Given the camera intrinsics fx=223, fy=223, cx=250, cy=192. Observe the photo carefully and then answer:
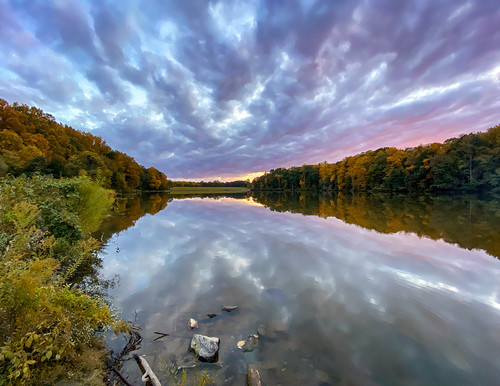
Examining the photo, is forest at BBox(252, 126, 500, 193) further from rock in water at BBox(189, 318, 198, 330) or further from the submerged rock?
rock in water at BBox(189, 318, 198, 330)

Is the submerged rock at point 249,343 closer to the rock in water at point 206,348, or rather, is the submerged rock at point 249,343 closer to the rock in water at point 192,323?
the rock in water at point 206,348

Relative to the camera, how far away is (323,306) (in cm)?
616

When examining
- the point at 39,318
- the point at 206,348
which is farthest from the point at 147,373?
the point at 39,318

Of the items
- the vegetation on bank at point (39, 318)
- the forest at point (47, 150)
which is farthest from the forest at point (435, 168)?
the forest at point (47, 150)

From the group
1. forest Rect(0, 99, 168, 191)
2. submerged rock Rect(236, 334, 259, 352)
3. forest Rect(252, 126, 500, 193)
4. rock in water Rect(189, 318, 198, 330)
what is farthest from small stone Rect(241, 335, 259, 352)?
forest Rect(252, 126, 500, 193)

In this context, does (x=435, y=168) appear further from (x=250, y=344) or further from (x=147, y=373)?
(x=147, y=373)

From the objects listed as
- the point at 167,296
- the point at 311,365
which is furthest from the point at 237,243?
the point at 311,365

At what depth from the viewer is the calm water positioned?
4066mm

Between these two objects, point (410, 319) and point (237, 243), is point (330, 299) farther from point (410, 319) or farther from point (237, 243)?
point (237, 243)

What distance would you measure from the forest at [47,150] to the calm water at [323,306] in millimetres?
14309

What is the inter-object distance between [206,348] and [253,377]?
3.49ft

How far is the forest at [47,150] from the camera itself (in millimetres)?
37219

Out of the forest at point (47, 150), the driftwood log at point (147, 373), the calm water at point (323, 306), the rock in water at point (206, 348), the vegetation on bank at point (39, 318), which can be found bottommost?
the calm water at point (323, 306)

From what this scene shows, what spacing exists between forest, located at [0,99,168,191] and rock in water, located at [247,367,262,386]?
18.7 metres
